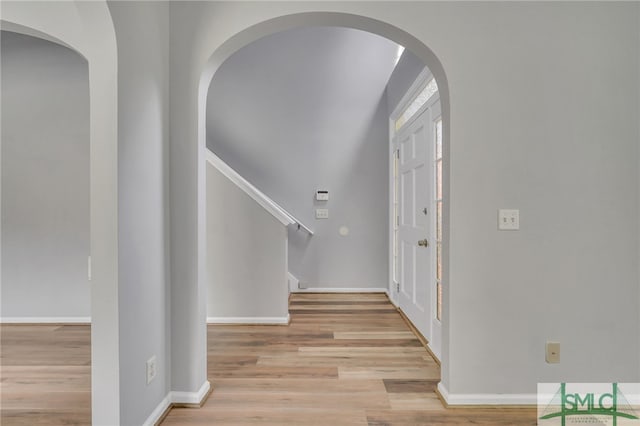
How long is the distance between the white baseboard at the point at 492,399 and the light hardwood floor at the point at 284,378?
41 millimetres

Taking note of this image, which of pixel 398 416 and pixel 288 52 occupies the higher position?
pixel 288 52

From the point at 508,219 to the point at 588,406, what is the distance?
42.4 inches

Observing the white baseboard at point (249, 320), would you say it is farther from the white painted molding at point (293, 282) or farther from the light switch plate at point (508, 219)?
the light switch plate at point (508, 219)

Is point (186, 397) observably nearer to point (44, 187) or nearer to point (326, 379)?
point (326, 379)

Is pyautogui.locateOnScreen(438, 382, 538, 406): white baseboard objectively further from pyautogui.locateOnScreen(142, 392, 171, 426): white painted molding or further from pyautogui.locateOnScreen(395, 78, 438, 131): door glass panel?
pyautogui.locateOnScreen(395, 78, 438, 131): door glass panel

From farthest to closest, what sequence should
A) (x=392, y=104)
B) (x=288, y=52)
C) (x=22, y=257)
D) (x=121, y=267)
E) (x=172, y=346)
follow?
(x=288, y=52) → (x=392, y=104) → (x=22, y=257) → (x=172, y=346) → (x=121, y=267)

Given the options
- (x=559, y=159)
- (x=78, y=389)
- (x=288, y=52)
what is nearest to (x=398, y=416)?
(x=559, y=159)

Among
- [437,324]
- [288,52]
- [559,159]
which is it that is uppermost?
[288,52]

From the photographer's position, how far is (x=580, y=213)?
1878mm

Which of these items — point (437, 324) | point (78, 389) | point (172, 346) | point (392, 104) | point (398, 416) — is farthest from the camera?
point (392, 104)

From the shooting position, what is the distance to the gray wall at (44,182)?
10.3 ft

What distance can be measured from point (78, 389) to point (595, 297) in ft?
9.79

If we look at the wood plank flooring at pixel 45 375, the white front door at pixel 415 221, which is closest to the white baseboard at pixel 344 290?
the white front door at pixel 415 221

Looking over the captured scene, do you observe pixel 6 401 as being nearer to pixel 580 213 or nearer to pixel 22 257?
pixel 22 257
